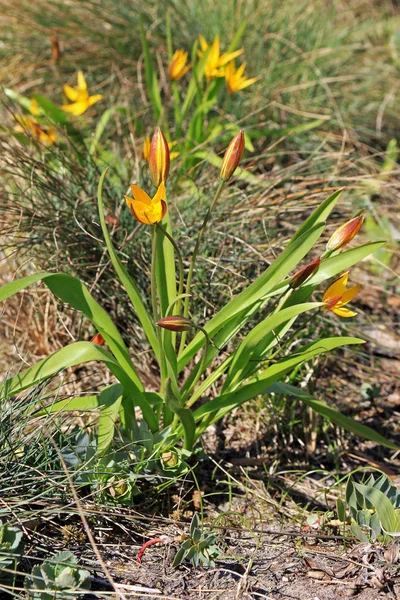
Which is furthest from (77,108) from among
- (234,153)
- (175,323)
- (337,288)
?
(175,323)

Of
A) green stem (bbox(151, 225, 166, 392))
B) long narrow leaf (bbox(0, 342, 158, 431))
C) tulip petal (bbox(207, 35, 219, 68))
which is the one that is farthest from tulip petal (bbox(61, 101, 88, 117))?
long narrow leaf (bbox(0, 342, 158, 431))

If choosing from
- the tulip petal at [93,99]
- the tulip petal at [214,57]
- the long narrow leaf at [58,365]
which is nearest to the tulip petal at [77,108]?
the tulip petal at [93,99]

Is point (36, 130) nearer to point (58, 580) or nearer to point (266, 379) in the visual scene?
point (266, 379)

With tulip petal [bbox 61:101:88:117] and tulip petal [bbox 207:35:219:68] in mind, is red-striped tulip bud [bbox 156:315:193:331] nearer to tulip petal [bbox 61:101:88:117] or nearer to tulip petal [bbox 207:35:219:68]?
tulip petal [bbox 207:35:219:68]

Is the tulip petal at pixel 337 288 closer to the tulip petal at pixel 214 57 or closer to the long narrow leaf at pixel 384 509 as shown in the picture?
the long narrow leaf at pixel 384 509

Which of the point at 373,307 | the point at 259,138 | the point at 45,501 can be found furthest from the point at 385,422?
the point at 259,138

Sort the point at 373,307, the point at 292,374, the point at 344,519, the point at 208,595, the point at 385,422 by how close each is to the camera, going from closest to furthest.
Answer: the point at 208,595, the point at 344,519, the point at 292,374, the point at 385,422, the point at 373,307

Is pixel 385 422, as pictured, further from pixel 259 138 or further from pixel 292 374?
pixel 259 138
